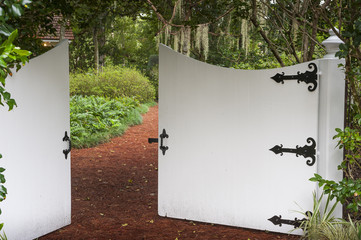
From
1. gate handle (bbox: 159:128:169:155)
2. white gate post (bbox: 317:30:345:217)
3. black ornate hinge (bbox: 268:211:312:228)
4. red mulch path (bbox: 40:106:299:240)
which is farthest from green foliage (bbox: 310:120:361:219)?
gate handle (bbox: 159:128:169:155)

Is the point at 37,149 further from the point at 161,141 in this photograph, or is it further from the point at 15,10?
the point at 15,10

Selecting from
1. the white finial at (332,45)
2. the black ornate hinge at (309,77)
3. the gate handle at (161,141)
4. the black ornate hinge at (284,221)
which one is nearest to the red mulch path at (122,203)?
the black ornate hinge at (284,221)

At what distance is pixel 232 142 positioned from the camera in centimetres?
443

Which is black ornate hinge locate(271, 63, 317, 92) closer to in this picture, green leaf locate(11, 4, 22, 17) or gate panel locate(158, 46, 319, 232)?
gate panel locate(158, 46, 319, 232)

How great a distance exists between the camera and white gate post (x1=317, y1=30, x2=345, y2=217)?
3961 millimetres

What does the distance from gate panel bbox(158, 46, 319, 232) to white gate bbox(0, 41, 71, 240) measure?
102 cm

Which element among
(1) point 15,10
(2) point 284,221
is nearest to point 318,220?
(2) point 284,221

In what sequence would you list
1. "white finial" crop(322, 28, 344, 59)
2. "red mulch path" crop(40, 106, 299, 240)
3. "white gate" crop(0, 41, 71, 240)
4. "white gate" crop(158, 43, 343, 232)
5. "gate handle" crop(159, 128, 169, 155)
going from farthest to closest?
"gate handle" crop(159, 128, 169, 155) → "red mulch path" crop(40, 106, 299, 240) → "white gate" crop(158, 43, 343, 232) → "white finial" crop(322, 28, 344, 59) → "white gate" crop(0, 41, 71, 240)

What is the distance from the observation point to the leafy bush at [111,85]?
15258 mm

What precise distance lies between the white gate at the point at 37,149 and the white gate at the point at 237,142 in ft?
3.34

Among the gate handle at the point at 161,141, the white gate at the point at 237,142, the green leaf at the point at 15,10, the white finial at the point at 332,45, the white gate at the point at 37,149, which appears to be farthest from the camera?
the gate handle at the point at 161,141

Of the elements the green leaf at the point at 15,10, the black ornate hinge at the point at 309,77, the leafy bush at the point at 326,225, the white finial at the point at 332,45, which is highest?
the white finial at the point at 332,45

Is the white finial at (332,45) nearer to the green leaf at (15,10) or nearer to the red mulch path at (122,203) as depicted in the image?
the red mulch path at (122,203)

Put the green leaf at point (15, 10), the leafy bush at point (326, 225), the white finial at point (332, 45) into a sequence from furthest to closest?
the white finial at point (332, 45), the leafy bush at point (326, 225), the green leaf at point (15, 10)
